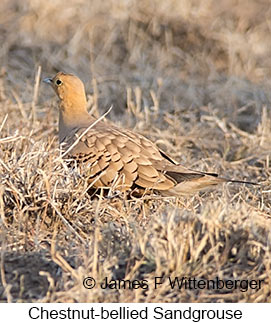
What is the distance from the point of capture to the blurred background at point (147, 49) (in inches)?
307

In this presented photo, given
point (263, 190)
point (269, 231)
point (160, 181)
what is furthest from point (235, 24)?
point (269, 231)

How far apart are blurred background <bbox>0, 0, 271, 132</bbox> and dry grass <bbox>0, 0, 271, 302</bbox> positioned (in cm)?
1

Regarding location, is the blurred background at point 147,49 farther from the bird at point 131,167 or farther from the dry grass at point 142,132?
the bird at point 131,167

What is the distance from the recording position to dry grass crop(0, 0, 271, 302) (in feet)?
11.8

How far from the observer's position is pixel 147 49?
28.4ft

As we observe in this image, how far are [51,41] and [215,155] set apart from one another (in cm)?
271

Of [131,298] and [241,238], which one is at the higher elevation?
[241,238]

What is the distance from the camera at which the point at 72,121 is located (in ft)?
18.7

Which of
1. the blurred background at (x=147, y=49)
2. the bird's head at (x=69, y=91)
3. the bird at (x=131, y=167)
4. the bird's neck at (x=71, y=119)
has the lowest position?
the bird at (x=131, y=167)

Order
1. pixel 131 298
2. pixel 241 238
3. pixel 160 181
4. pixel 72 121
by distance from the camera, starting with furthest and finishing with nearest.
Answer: pixel 72 121, pixel 160 181, pixel 241 238, pixel 131 298

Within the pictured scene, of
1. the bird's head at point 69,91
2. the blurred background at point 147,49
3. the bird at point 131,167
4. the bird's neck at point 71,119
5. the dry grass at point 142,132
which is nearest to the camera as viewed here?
the dry grass at point 142,132

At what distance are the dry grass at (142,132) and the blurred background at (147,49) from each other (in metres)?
0.01

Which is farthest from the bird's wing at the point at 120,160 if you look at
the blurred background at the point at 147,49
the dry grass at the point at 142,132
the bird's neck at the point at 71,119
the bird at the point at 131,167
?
the blurred background at the point at 147,49

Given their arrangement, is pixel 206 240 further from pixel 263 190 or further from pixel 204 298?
pixel 263 190
